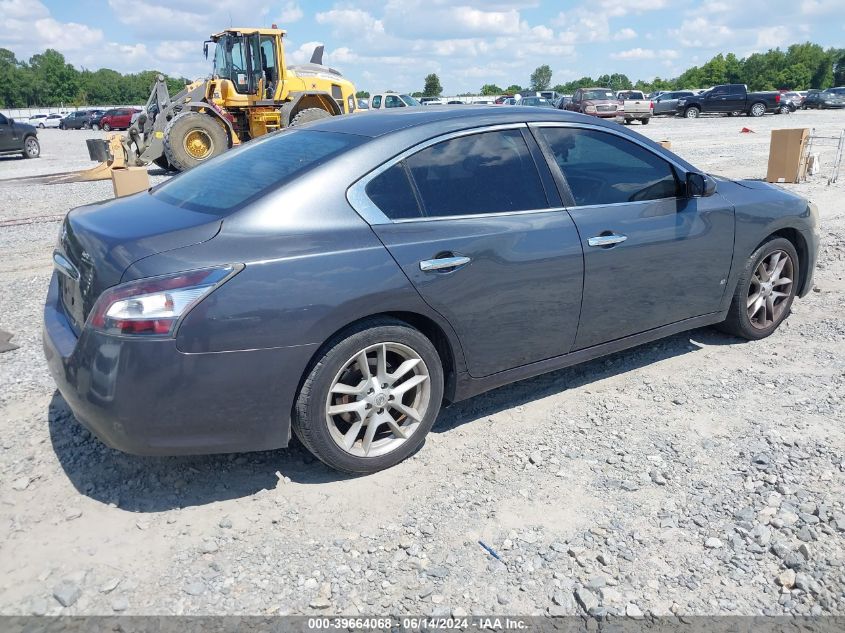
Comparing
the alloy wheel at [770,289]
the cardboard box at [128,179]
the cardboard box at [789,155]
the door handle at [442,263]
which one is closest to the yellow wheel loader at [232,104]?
the cardboard box at [128,179]

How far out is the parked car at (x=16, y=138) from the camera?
2234cm

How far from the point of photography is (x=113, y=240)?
304cm

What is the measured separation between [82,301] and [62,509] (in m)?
0.93

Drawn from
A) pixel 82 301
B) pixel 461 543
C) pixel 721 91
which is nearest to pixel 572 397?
pixel 461 543

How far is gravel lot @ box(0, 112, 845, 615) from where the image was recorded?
8.61 feet

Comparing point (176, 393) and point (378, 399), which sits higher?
point (176, 393)

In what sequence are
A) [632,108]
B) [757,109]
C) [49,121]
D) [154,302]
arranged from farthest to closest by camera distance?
[49,121], [757,109], [632,108], [154,302]

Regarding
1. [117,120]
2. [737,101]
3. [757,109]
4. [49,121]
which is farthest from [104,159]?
[49,121]

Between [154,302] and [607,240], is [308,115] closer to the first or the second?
[607,240]

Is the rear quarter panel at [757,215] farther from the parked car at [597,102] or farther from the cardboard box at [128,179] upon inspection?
the parked car at [597,102]

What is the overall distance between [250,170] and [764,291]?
3614mm

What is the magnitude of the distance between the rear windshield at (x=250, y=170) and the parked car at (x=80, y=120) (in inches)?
2045

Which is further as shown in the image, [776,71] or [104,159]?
[776,71]

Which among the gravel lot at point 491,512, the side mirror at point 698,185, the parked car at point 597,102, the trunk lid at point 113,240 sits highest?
the parked car at point 597,102
